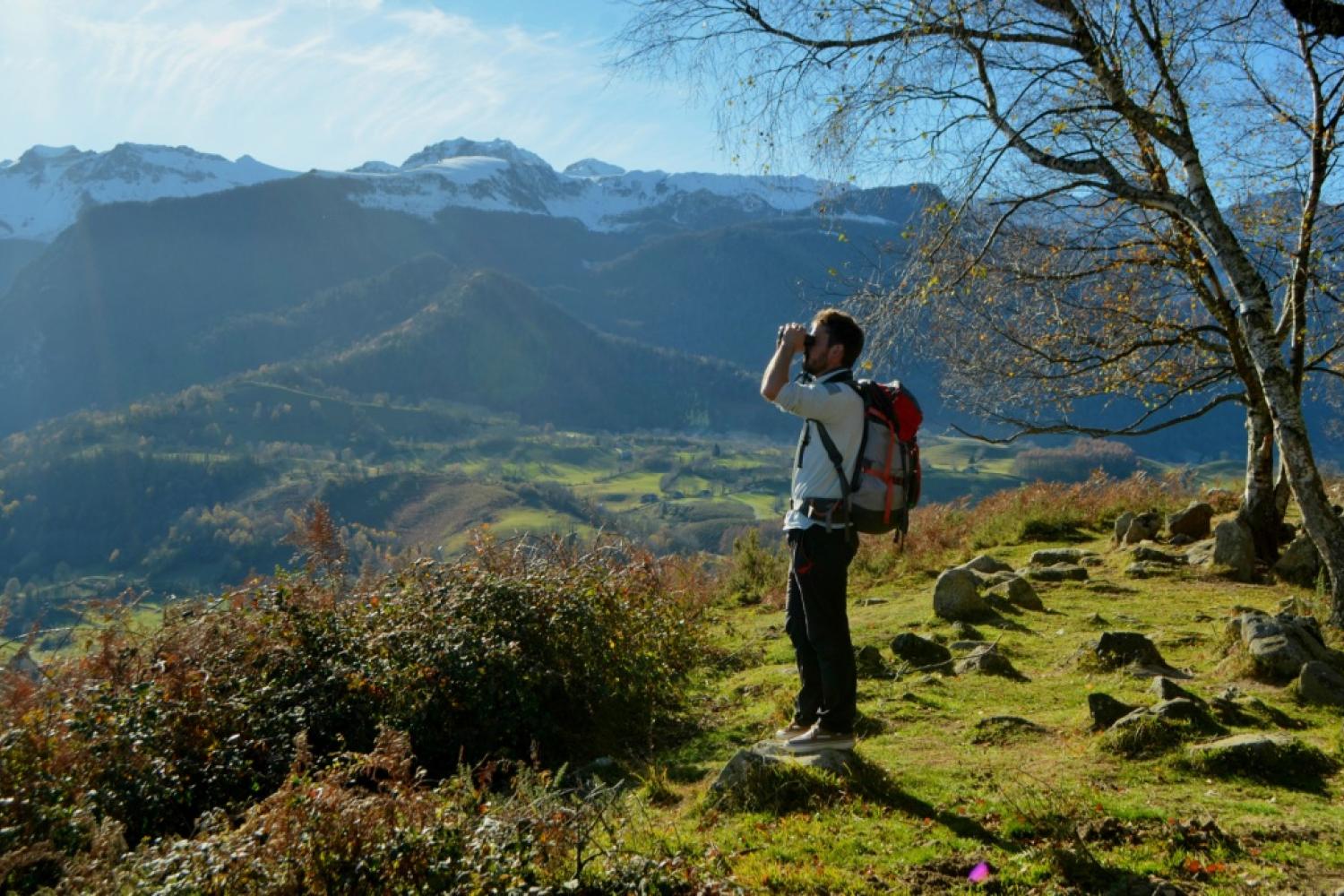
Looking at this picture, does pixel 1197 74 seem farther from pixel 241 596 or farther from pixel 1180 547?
pixel 241 596

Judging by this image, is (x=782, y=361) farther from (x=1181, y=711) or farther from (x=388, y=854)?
(x=1181, y=711)

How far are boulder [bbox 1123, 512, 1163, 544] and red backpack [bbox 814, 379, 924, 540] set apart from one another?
1052 centimetres

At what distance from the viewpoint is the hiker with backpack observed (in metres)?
5.29

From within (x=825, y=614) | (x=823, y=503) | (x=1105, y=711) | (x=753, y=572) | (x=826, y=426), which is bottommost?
(x=753, y=572)

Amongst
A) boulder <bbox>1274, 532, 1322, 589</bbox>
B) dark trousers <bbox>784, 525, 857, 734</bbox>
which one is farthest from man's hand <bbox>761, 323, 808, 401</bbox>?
boulder <bbox>1274, 532, 1322, 589</bbox>

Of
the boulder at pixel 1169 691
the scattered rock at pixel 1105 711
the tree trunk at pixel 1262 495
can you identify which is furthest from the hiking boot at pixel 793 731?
the tree trunk at pixel 1262 495

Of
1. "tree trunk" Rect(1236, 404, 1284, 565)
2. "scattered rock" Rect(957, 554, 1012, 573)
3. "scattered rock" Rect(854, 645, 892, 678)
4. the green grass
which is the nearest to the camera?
the green grass

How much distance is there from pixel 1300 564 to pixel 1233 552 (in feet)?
2.46

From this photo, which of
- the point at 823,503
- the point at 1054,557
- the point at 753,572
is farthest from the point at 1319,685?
the point at 753,572

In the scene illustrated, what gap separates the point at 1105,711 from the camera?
6070 millimetres

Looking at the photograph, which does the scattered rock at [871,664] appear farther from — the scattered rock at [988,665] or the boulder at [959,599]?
the boulder at [959,599]

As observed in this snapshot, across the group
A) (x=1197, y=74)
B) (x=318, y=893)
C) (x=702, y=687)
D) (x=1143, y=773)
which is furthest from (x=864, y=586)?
(x=318, y=893)

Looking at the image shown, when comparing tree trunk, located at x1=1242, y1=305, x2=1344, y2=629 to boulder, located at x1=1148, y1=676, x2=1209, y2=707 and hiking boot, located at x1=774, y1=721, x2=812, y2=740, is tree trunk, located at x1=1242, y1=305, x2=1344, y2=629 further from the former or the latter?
hiking boot, located at x1=774, y1=721, x2=812, y2=740

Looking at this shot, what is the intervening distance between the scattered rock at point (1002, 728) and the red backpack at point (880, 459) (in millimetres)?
1877
